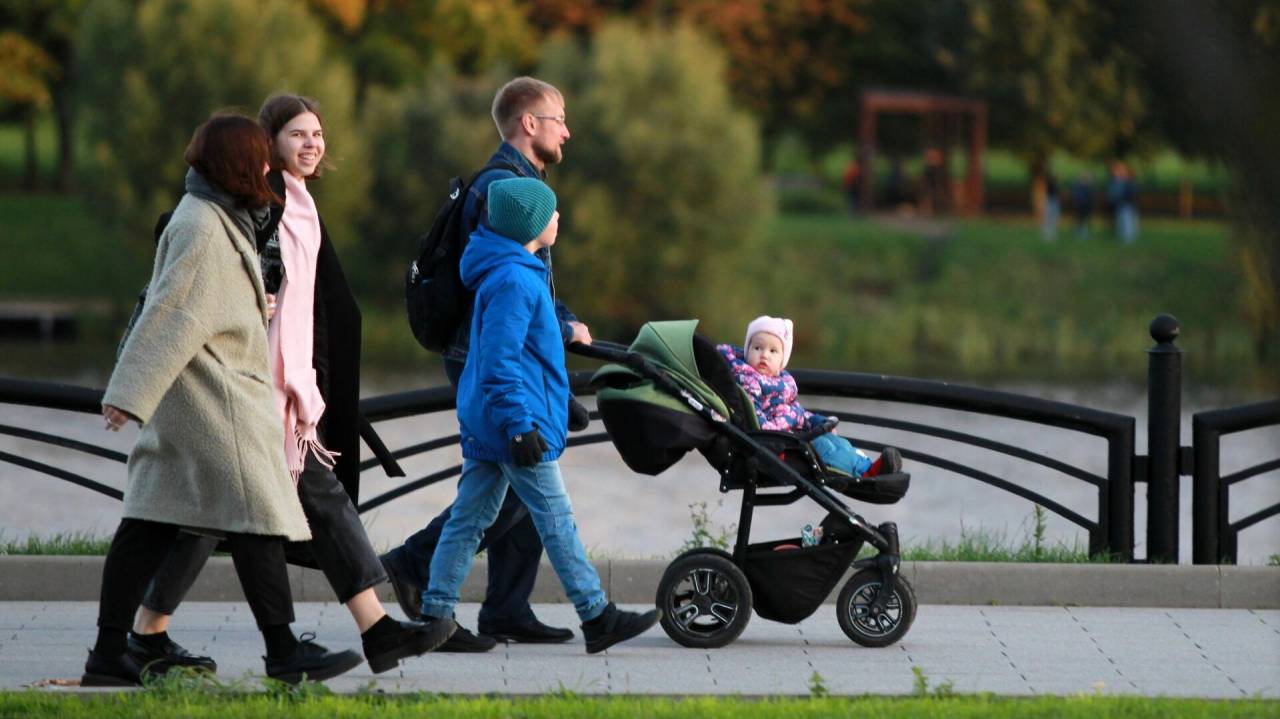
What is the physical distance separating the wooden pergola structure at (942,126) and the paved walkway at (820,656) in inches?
1682

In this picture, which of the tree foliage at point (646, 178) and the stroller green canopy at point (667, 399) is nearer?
the stroller green canopy at point (667, 399)

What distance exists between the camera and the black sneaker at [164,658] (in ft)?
18.9

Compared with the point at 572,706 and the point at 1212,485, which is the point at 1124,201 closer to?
the point at 1212,485

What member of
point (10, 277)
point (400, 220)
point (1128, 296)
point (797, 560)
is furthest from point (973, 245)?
point (797, 560)

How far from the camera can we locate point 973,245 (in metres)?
43.5

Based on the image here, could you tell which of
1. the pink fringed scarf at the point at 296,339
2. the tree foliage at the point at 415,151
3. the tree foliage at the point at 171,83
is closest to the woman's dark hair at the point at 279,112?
the pink fringed scarf at the point at 296,339

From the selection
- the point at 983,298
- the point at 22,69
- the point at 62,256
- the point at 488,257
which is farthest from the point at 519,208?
the point at 22,69

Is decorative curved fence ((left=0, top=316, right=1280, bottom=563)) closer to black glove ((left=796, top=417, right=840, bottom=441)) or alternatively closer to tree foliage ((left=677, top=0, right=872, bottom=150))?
black glove ((left=796, top=417, right=840, bottom=441))

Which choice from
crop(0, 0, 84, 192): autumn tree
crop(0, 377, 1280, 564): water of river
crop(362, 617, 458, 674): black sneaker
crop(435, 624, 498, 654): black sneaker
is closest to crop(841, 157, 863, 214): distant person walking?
crop(0, 0, 84, 192): autumn tree

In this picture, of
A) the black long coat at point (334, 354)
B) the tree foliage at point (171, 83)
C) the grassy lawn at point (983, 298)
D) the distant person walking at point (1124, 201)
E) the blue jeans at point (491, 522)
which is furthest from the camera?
the distant person walking at point (1124, 201)

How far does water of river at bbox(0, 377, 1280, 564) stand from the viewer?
57.1 feet

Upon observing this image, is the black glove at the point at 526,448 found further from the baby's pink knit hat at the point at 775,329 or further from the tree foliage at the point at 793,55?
the tree foliage at the point at 793,55

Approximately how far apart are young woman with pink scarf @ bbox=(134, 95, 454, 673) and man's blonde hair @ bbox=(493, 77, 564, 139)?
2.18ft

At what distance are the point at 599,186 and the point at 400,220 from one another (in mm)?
3884
